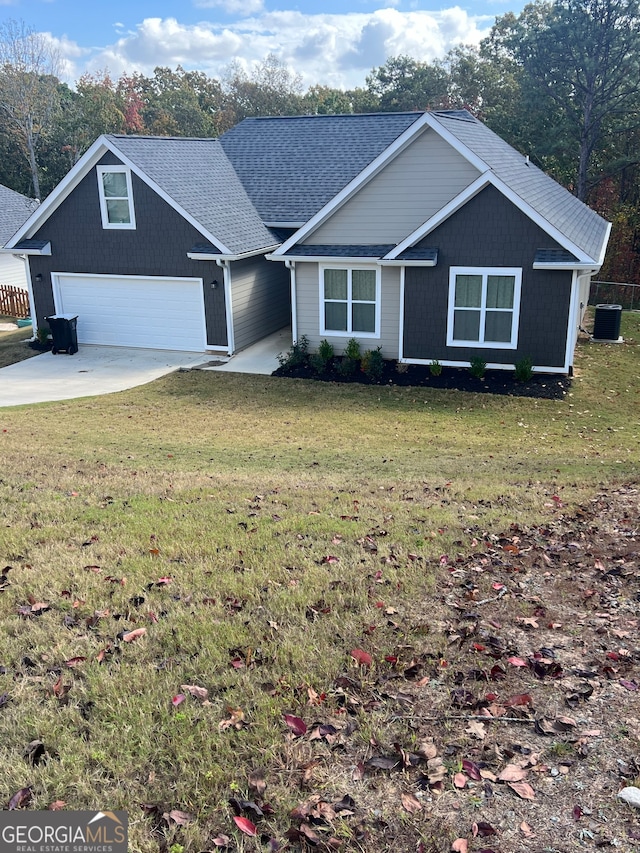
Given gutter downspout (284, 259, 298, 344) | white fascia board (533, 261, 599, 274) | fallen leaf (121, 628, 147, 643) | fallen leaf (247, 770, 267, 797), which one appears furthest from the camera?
gutter downspout (284, 259, 298, 344)

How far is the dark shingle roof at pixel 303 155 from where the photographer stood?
71.3 feet

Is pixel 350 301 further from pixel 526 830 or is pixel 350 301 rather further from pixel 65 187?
pixel 526 830

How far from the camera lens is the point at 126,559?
611 cm

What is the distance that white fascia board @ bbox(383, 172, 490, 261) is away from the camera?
1606cm

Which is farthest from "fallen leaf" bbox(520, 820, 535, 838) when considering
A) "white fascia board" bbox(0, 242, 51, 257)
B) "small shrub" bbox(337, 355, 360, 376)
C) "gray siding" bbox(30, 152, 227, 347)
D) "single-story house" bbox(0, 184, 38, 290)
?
"single-story house" bbox(0, 184, 38, 290)

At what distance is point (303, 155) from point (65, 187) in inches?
315

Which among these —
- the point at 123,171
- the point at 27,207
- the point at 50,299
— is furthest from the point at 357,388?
the point at 27,207

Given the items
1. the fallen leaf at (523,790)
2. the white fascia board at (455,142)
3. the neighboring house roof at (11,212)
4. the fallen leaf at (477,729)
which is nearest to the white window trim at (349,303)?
the white fascia board at (455,142)

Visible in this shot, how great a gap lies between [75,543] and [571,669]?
4.56m

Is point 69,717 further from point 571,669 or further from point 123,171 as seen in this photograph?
point 123,171

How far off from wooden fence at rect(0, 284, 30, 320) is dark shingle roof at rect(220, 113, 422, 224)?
9925 millimetres

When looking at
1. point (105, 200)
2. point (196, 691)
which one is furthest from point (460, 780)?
point (105, 200)

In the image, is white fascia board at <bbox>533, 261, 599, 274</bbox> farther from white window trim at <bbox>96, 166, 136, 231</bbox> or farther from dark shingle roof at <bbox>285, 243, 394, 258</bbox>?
white window trim at <bbox>96, 166, 136, 231</bbox>

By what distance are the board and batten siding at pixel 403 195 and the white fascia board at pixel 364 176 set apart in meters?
0.16
